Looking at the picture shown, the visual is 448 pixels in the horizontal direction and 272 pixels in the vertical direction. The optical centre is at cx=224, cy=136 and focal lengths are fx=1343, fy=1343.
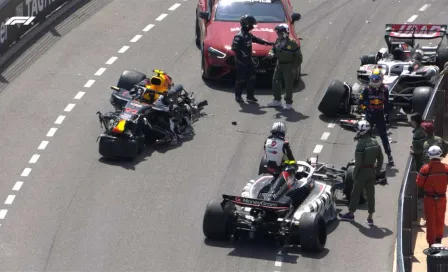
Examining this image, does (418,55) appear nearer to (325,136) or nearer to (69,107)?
(325,136)

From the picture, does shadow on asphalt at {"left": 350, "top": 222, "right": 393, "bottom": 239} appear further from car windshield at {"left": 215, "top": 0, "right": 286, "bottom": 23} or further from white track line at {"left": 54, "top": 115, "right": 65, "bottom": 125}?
car windshield at {"left": 215, "top": 0, "right": 286, "bottom": 23}

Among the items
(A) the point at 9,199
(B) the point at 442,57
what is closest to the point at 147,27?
(B) the point at 442,57

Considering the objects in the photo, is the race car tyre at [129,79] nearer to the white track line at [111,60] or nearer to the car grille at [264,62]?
the car grille at [264,62]

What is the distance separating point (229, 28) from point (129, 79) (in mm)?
3309

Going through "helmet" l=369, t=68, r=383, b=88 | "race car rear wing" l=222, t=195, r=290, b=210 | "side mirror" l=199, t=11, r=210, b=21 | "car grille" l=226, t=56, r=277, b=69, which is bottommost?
"car grille" l=226, t=56, r=277, b=69

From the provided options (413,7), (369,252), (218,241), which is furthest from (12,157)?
(413,7)

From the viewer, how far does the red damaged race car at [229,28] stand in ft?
99.6

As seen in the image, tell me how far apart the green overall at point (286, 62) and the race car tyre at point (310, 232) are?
744 cm

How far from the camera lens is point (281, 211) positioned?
22.3 meters

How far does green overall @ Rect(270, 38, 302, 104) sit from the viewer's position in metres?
A: 29.0

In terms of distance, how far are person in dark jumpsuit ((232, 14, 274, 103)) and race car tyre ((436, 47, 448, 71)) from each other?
4.14m

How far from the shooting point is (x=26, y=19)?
33.2 meters

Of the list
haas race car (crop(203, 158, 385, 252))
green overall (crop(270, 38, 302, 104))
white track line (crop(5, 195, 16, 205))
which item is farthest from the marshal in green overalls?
white track line (crop(5, 195, 16, 205))

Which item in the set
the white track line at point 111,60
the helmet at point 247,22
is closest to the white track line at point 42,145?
the helmet at point 247,22
